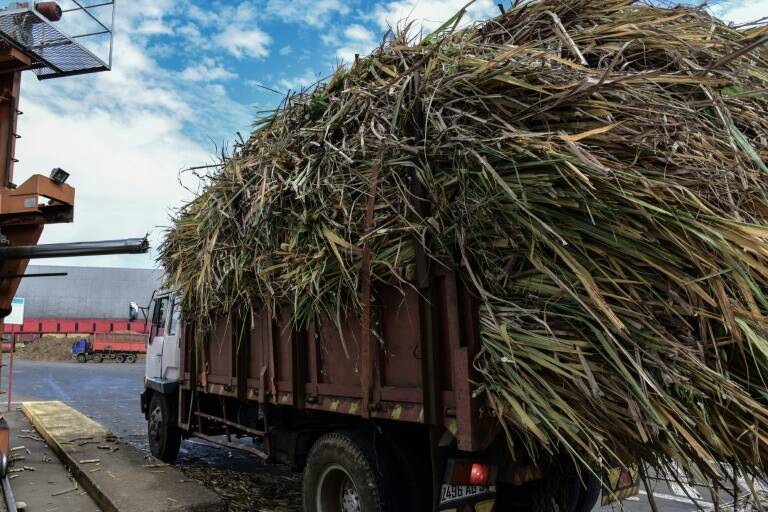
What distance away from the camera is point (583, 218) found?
271 cm

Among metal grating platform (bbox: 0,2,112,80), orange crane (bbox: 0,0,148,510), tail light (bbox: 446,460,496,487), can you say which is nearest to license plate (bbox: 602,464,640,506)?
tail light (bbox: 446,460,496,487)

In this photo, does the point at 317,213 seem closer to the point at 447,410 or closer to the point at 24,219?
the point at 447,410

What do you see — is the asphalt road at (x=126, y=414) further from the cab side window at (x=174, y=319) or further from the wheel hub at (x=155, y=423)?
the cab side window at (x=174, y=319)

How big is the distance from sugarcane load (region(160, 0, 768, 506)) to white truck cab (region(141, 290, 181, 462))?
3.76 m

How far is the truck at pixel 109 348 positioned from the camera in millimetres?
31938

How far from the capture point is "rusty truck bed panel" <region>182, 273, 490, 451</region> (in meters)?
3.09

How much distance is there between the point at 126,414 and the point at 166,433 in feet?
19.0

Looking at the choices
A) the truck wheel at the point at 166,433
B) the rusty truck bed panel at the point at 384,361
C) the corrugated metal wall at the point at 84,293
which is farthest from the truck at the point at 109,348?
the rusty truck bed panel at the point at 384,361

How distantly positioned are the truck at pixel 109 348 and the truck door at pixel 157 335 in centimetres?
2635

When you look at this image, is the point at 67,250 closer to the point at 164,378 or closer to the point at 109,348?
the point at 164,378

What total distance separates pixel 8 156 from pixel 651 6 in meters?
5.89

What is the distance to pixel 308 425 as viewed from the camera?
4684mm

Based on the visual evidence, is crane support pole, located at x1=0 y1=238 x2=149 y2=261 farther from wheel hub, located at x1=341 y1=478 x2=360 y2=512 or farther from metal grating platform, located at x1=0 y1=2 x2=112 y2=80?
wheel hub, located at x1=341 y1=478 x2=360 y2=512

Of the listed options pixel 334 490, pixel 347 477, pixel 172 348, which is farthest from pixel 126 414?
pixel 347 477
